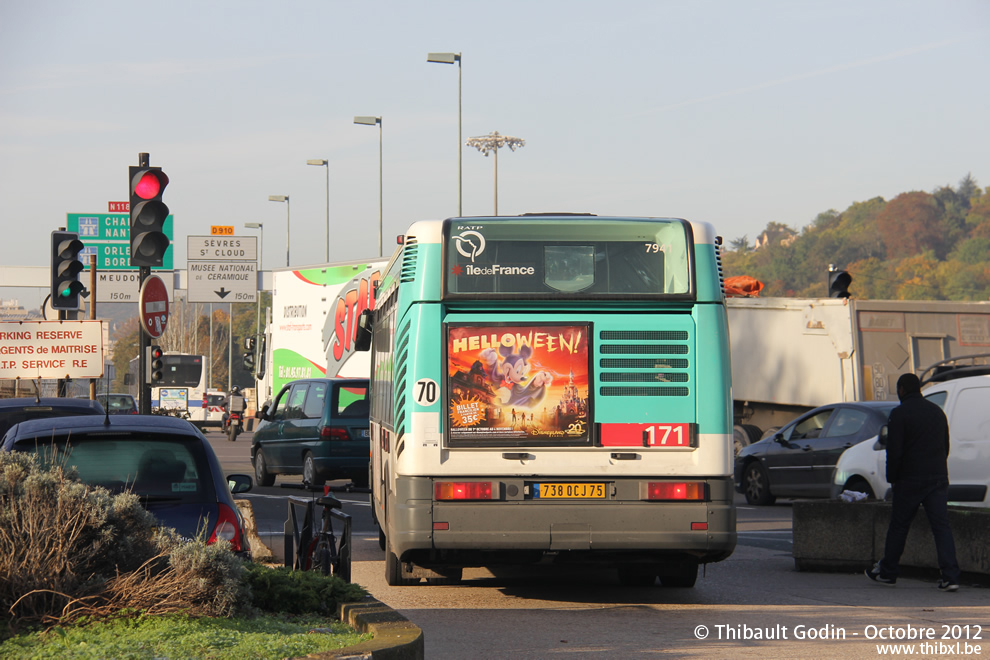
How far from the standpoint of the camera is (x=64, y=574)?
5.66 meters

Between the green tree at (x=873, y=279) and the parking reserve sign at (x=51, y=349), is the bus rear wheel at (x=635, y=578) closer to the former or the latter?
the parking reserve sign at (x=51, y=349)

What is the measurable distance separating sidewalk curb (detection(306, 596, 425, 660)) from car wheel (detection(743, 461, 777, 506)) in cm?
1362

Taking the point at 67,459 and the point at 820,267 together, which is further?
the point at 820,267

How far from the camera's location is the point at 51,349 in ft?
52.9

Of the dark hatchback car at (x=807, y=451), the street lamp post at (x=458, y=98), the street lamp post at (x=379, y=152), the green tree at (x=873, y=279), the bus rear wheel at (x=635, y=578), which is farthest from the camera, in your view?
the green tree at (x=873, y=279)

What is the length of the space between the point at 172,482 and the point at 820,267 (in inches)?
5505

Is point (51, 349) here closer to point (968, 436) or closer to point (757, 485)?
point (757, 485)

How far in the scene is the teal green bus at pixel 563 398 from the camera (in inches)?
351

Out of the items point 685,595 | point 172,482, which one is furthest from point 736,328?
point 172,482

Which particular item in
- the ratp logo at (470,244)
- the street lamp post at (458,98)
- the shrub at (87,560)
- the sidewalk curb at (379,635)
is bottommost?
the sidewalk curb at (379,635)

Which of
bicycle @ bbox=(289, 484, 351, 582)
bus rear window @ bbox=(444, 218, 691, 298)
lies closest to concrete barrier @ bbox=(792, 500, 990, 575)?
bus rear window @ bbox=(444, 218, 691, 298)

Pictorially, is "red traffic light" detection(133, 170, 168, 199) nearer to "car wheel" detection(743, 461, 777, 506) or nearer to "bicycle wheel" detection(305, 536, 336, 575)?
"bicycle wheel" detection(305, 536, 336, 575)

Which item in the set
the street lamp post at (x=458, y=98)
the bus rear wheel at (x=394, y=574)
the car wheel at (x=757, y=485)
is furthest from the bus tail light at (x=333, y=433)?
the street lamp post at (x=458, y=98)

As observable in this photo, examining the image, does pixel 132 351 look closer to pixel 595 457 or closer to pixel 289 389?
pixel 289 389
